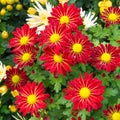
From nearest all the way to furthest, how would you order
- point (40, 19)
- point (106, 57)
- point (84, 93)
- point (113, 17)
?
1. point (84, 93)
2. point (106, 57)
3. point (113, 17)
4. point (40, 19)

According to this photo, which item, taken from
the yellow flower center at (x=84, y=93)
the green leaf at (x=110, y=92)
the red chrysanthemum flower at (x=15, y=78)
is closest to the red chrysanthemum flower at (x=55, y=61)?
the yellow flower center at (x=84, y=93)

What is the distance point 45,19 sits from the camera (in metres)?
2.57

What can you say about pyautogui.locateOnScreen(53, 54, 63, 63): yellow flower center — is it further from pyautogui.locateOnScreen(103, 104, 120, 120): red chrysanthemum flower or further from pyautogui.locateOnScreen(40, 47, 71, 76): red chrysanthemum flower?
pyautogui.locateOnScreen(103, 104, 120, 120): red chrysanthemum flower

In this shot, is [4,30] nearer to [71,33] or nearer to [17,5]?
[17,5]

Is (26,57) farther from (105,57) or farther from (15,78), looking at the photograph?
(105,57)

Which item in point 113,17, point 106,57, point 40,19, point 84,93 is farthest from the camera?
point 40,19

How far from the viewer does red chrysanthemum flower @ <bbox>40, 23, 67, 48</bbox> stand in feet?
7.03

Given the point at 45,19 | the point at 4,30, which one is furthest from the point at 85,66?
the point at 4,30

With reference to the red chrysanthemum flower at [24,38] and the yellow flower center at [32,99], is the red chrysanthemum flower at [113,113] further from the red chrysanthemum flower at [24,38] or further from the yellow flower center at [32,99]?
the red chrysanthemum flower at [24,38]

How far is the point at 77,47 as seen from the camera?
2133 mm

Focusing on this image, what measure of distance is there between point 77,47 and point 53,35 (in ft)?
0.48

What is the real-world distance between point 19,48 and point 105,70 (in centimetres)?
47

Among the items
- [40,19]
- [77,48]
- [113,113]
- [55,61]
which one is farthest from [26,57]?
[113,113]

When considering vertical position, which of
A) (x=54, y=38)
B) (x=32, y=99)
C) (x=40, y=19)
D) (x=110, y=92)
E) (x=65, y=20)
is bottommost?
(x=32, y=99)
